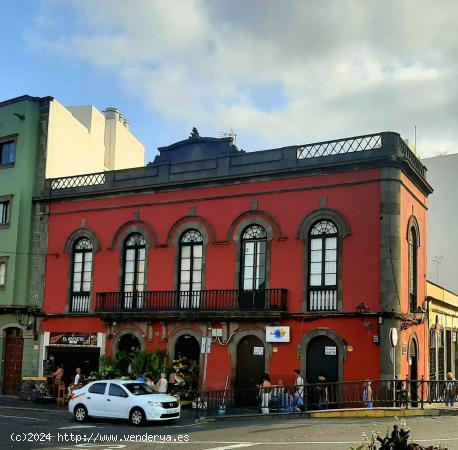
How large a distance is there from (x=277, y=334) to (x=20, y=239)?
43.8 ft

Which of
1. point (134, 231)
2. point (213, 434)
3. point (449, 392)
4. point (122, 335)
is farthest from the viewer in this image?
point (134, 231)

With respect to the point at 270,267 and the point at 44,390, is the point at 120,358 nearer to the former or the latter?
the point at 44,390

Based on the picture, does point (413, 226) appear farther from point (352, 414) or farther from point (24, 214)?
point (24, 214)

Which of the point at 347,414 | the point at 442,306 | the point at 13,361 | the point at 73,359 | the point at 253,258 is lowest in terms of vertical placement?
the point at 347,414

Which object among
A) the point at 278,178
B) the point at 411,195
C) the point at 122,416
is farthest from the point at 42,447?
the point at 411,195

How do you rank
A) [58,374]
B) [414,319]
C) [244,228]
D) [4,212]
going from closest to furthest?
1. [414,319]
2. [244,228]
3. [58,374]
4. [4,212]

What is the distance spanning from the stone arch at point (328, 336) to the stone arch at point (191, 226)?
5.55m

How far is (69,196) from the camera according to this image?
101ft

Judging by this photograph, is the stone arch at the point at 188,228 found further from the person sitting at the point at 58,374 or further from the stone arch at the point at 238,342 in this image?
the person sitting at the point at 58,374

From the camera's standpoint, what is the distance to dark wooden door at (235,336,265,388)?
82.9 feet

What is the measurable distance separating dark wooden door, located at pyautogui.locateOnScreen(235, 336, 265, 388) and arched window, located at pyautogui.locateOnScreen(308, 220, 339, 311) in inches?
101

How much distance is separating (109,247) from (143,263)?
1816mm

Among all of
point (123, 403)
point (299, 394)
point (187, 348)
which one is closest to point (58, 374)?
point (187, 348)

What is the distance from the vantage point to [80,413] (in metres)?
21.0
